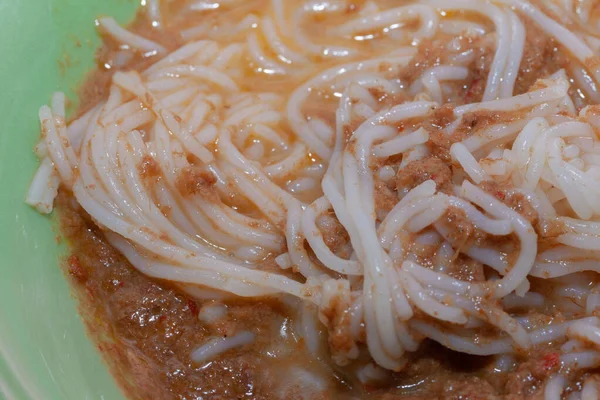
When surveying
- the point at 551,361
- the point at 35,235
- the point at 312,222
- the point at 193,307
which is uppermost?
the point at 35,235

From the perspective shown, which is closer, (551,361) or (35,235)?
(551,361)

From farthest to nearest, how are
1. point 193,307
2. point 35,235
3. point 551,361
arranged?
point 193,307 → point 35,235 → point 551,361

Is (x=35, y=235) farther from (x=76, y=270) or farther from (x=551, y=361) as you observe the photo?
(x=551, y=361)

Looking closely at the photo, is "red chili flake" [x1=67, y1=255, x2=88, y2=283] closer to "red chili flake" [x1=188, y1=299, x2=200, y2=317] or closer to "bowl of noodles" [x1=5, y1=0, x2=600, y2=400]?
"bowl of noodles" [x1=5, y1=0, x2=600, y2=400]

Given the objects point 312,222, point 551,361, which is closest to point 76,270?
point 312,222

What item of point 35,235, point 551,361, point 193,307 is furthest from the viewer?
point 193,307

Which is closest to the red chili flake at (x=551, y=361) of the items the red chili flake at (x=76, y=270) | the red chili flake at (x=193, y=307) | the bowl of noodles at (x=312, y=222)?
the bowl of noodles at (x=312, y=222)
